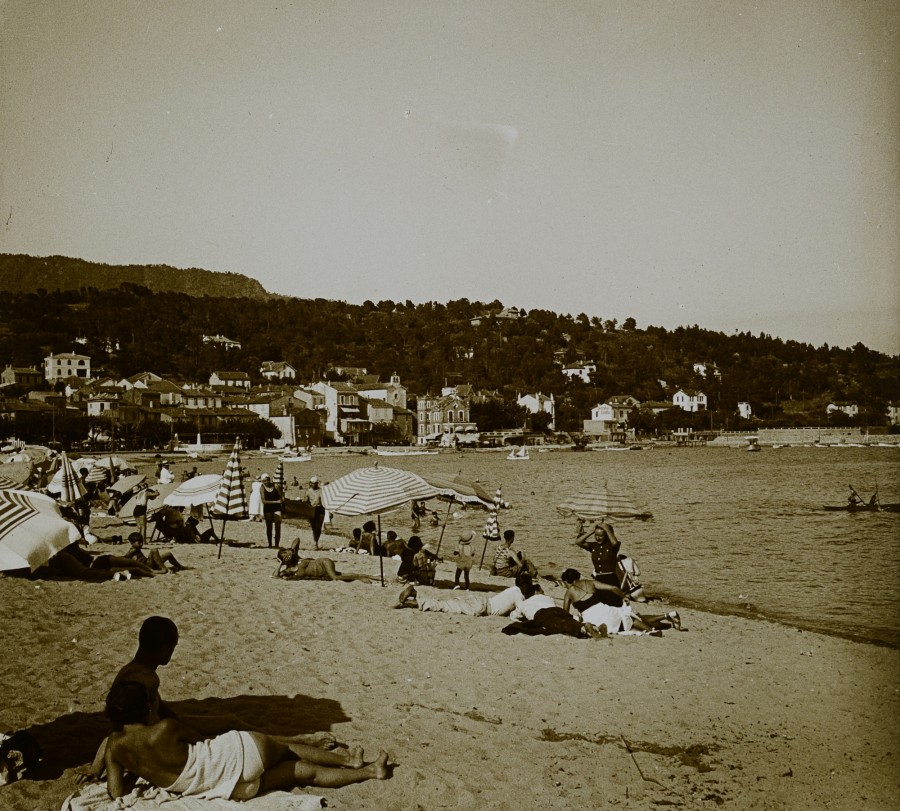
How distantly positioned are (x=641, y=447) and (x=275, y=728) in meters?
115

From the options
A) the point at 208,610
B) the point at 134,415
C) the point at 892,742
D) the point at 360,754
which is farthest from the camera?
the point at 134,415

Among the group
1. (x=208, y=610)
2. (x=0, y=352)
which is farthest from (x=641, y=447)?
(x=208, y=610)

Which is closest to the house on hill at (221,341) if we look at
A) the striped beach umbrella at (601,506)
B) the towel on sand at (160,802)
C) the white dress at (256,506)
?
the white dress at (256,506)

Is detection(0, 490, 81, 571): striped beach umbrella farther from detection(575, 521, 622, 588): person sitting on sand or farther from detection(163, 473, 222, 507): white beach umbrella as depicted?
detection(163, 473, 222, 507): white beach umbrella

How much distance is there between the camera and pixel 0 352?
8444 centimetres

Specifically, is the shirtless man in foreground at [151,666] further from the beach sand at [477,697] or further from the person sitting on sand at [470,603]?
the person sitting on sand at [470,603]

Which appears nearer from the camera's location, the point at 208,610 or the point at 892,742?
the point at 892,742

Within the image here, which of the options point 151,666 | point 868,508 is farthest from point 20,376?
point 151,666

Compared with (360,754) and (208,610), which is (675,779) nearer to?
(360,754)

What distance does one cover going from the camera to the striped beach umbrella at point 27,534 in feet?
16.1

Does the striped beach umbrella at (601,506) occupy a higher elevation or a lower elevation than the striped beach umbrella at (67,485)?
higher

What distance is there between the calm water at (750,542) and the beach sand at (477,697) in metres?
4.15

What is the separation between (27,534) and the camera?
5.09 m

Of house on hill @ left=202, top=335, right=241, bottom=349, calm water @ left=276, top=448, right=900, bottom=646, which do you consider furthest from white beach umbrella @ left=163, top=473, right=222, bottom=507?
house on hill @ left=202, top=335, right=241, bottom=349
